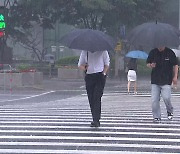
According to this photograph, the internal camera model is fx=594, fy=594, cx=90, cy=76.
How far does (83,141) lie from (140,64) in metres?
34.3

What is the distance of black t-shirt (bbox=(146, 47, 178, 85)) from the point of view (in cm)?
1166

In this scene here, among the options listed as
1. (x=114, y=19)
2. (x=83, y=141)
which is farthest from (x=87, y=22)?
(x=83, y=141)

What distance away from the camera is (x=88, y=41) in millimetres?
10984

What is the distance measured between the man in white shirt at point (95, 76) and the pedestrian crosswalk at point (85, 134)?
0.35 m

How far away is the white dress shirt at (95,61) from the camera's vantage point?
11000 mm

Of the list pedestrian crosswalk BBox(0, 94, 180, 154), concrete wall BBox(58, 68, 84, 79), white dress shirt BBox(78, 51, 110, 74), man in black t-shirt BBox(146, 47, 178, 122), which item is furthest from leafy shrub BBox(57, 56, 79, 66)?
white dress shirt BBox(78, 51, 110, 74)

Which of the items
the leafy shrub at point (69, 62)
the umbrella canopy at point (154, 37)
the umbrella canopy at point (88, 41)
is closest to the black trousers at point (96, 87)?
the umbrella canopy at point (88, 41)

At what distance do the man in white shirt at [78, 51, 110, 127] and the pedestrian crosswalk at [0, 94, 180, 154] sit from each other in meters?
0.35

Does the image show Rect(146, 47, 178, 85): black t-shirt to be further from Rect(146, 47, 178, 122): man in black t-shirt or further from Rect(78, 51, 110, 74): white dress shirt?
Rect(78, 51, 110, 74): white dress shirt

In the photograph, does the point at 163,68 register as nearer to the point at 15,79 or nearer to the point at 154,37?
the point at 154,37

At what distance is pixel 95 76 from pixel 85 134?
1276mm

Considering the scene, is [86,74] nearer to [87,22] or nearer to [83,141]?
[83,141]

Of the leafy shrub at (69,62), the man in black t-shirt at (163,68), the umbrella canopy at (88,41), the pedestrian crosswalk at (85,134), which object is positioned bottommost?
the pedestrian crosswalk at (85,134)

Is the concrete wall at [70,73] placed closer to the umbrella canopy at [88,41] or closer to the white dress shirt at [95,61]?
the umbrella canopy at [88,41]
